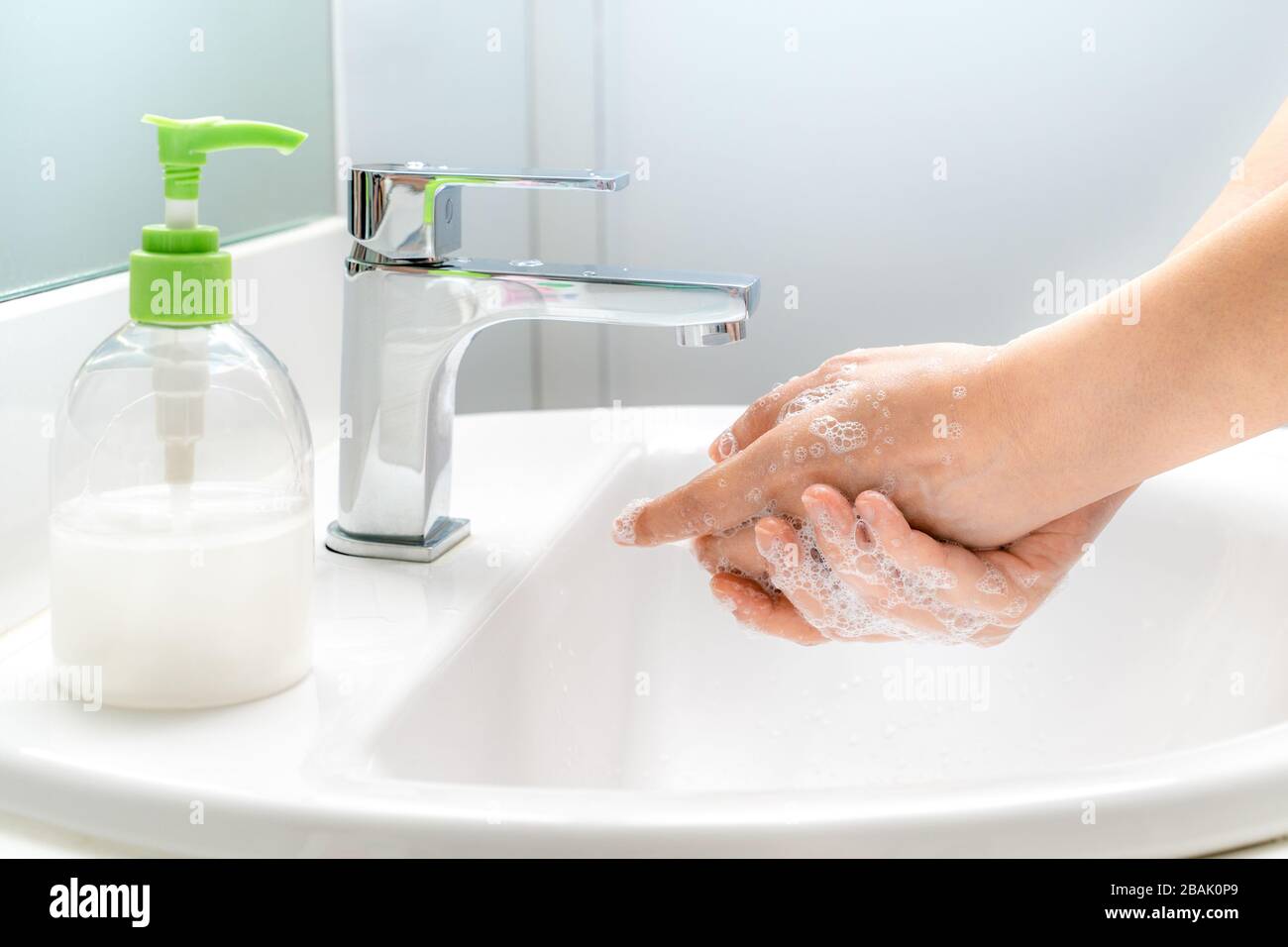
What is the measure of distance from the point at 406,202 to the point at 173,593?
0.74ft

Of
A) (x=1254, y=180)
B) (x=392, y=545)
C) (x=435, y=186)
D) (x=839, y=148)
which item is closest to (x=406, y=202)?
(x=435, y=186)

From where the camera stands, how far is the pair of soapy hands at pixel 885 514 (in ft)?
1.72

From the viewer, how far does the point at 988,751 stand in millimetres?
709

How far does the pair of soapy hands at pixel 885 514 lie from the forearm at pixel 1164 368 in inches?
0.6

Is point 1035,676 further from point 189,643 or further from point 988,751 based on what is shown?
point 189,643

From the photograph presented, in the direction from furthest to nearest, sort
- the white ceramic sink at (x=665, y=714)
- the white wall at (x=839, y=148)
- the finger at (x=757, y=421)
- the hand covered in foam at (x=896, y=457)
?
the white wall at (x=839, y=148)
the finger at (x=757, y=421)
the hand covered in foam at (x=896, y=457)
the white ceramic sink at (x=665, y=714)

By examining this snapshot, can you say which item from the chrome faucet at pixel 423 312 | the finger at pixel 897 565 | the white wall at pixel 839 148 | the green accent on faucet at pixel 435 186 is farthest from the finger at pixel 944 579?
the white wall at pixel 839 148

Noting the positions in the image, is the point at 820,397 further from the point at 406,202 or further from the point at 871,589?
the point at 406,202

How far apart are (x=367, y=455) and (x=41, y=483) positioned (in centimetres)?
14

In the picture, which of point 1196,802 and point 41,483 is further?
point 41,483

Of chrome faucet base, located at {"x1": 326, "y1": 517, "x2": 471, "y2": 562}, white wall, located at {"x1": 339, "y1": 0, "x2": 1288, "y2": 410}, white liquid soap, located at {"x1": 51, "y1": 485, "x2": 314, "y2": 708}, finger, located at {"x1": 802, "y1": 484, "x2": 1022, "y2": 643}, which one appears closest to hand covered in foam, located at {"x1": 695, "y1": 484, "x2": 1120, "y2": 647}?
finger, located at {"x1": 802, "y1": 484, "x2": 1022, "y2": 643}

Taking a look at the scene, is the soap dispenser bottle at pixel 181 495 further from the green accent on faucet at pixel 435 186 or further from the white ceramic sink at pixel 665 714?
the green accent on faucet at pixel 435 186
